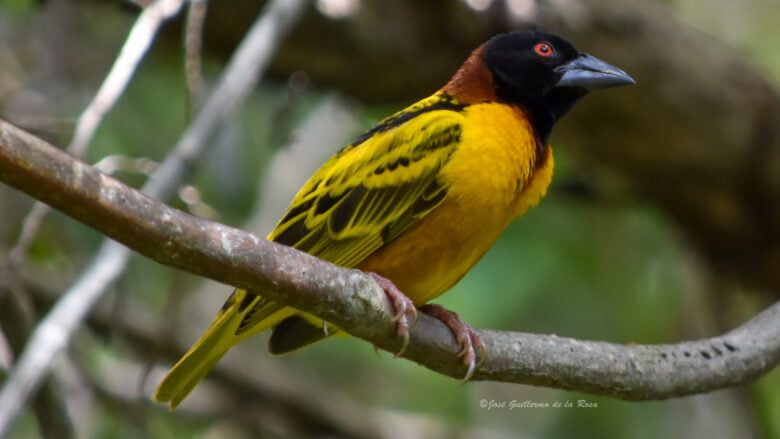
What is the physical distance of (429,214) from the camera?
135 inches

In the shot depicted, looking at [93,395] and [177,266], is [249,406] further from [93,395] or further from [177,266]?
[177,266]

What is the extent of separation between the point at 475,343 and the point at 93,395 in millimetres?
2092

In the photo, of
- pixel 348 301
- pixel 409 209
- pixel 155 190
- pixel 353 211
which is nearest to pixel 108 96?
pixel 155 190

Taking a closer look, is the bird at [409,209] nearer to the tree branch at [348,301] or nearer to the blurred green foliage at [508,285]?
the tree branch at [348,301]

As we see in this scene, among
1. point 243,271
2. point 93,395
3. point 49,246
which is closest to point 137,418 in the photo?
point 93,395

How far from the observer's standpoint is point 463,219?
3383 mm

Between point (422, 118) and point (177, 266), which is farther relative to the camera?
point (422, 118)

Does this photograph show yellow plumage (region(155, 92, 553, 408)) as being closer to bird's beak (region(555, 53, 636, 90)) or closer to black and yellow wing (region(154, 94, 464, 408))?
black and yellow wing (region(154, 94, 464, 408))

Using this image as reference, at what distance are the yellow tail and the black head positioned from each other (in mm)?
1075

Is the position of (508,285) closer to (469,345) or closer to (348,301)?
(469,345)

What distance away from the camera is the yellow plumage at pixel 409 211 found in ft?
11.1

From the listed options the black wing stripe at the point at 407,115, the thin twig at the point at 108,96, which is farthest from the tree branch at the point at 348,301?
the thin twig at the point at 108,96

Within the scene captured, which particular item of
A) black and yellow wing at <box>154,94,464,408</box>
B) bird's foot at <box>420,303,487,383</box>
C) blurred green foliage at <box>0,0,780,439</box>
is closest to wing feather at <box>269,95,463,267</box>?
black and yellow wing at <box>154,94,464,408</box>

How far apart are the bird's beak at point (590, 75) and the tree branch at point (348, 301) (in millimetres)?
915
